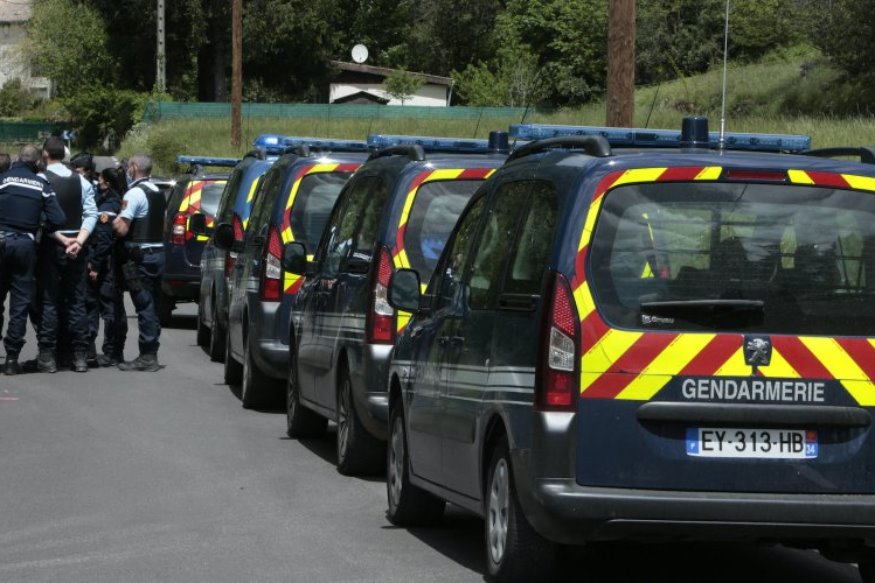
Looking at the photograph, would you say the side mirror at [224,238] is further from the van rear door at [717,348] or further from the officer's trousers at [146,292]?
the van rear door at [717,348]

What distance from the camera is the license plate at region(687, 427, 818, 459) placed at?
6668mm

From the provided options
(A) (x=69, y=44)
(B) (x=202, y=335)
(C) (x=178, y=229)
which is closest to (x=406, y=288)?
(B) (x=202, y=335)

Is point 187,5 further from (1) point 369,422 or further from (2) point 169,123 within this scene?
(1) point 369,422

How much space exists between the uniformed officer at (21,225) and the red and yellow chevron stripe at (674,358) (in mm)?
10322

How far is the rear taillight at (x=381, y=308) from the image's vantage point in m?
10.2

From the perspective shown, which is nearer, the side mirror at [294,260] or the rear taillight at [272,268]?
the side mirror at [294,260]

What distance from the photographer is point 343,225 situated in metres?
11.6

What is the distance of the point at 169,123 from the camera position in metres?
66.6

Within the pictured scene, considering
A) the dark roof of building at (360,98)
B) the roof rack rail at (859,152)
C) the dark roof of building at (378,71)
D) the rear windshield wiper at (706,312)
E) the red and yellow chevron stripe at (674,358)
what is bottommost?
the red and yellow chevron stripe at (674,358)

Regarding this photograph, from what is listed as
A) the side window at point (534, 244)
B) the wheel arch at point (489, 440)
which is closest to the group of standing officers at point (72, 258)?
the wheel arch at point (489, 440)

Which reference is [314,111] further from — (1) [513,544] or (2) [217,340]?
(1) [513,544]

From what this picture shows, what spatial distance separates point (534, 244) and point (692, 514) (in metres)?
1.28

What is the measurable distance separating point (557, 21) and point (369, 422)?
3113 inches

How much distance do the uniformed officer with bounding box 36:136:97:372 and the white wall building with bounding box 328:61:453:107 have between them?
75.0 m
